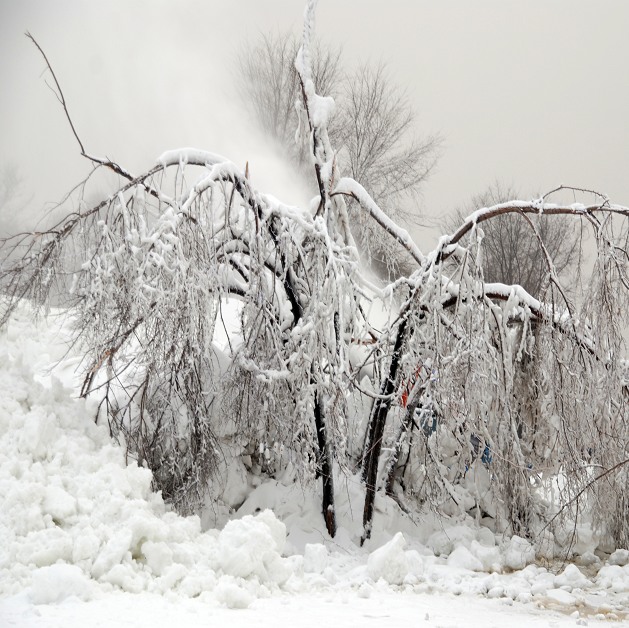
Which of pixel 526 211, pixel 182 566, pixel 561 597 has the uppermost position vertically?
pixel 526 211

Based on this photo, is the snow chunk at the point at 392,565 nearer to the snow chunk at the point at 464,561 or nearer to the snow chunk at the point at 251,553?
the snow chunk at the point at 251,553

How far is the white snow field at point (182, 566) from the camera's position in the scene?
3449mm

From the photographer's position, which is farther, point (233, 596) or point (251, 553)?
point (251, 553)

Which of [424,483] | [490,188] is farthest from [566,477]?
[490,188]

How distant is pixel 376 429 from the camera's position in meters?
6.48

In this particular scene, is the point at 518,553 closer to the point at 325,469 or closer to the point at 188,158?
the point at 325,469

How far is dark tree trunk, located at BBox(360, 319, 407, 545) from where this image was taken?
6.21 metres

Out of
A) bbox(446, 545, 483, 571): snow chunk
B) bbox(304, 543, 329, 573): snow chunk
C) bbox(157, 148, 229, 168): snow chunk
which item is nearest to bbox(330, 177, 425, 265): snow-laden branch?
bbox(157, 148, 229, 168): snow chunk

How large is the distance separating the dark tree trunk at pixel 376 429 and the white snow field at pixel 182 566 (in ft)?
0.84

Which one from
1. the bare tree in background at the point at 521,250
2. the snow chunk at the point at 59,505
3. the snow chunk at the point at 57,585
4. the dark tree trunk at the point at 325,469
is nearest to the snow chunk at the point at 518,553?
the dark tree trunk at the point at 325,469

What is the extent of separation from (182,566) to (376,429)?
2881mm

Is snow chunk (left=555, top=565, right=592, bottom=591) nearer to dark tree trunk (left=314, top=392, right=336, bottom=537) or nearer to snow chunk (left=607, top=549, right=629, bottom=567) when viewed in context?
snow chunk (left=607, top=549, right=629, bottom=567)

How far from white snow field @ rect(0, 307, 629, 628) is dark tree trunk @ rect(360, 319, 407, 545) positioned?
257 millimetres

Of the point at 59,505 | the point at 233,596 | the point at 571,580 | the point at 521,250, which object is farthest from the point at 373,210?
the point at 521,250
